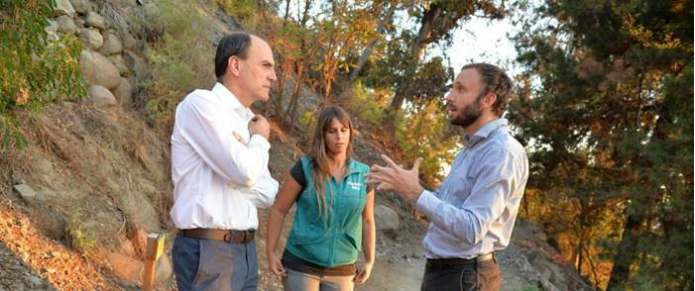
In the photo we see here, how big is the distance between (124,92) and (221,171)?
21.6 ft

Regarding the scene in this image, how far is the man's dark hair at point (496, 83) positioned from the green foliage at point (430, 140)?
1216cm

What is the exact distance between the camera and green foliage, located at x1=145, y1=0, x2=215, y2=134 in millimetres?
8766

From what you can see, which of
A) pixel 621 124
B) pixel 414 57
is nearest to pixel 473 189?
pixel 621 124

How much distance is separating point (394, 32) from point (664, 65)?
5.40 meters

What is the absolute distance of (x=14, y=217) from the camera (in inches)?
214

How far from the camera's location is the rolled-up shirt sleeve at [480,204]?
2816 mm

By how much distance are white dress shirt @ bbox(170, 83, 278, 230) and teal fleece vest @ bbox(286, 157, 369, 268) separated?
1.12 meters

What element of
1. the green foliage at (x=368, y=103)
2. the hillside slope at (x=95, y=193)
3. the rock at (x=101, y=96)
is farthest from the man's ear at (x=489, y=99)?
the green foliage at (x=368, y=103)

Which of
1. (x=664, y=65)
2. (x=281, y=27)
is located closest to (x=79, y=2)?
(x=281, y=27)

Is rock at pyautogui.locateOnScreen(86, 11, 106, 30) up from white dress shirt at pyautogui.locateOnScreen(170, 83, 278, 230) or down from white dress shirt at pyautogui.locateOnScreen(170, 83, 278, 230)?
up

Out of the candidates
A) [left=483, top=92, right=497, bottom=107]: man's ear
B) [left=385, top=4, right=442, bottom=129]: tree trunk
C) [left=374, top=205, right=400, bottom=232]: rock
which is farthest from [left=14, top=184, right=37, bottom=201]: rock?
[left=385, top=4, right=442, bottom=129]: tree trunk

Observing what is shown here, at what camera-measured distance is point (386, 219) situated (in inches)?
451

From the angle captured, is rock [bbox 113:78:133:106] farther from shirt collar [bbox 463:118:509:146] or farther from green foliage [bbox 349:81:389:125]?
shirt collar [bbox 463:118:509:146]

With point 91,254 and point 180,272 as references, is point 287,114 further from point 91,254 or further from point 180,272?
point 180,272
